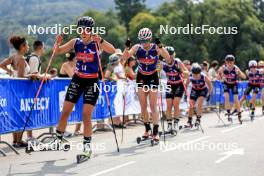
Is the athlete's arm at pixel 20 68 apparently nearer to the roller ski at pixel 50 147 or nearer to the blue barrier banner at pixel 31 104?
the blue barrier banner at pixel 31 104

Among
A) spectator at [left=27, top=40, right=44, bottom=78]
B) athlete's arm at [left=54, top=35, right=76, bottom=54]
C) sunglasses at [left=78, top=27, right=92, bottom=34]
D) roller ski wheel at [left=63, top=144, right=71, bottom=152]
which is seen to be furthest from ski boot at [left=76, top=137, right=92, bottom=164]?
spectator at [left=27, top=40, right=44, bottom=78]

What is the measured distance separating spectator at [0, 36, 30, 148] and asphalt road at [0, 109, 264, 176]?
3.33ft

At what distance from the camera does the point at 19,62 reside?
38.6 ft

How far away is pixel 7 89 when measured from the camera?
11.1m

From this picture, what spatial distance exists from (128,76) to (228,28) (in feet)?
179

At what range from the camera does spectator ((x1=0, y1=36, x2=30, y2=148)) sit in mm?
11680

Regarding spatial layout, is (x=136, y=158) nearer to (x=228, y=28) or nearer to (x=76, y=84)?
(x=76, y=84)

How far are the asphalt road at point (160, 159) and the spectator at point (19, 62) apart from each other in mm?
1015

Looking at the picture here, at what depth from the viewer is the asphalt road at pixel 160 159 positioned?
813cm

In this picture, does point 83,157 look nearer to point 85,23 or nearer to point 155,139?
point 85,23

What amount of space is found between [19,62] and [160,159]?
4277mm

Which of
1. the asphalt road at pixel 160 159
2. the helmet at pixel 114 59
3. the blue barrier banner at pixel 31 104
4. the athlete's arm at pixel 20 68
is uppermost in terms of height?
the helmet at pixel 114 59

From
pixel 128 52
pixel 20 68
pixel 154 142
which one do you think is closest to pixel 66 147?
pixel 154 142

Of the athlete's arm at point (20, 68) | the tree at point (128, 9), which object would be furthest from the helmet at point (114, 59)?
the tree at point (128, 9)
